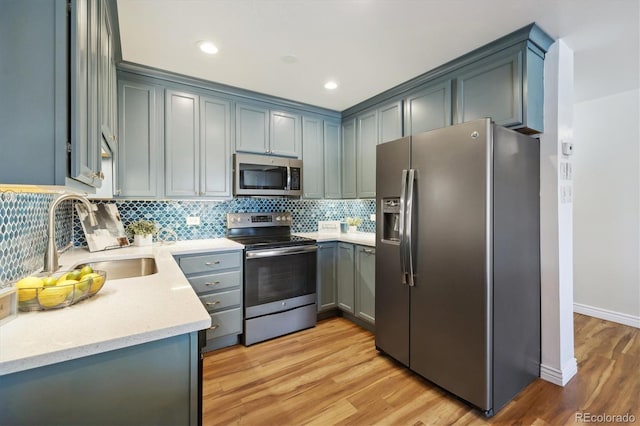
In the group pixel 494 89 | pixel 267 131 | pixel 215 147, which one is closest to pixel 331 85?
pixel 267 131

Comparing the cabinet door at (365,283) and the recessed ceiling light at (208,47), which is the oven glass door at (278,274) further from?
the recessed ceiling light at (208,47)

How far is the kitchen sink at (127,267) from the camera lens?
201 centimetres

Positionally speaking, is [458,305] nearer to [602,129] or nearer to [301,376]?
[301,376]

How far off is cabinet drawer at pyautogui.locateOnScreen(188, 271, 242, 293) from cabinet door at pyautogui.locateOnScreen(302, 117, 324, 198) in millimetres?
1292

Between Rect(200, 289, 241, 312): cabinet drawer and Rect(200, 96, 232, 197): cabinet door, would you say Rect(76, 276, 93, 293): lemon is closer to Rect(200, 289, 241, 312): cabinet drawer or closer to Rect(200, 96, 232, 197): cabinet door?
Rect(200, 289, 241, 312): cabinet drawer

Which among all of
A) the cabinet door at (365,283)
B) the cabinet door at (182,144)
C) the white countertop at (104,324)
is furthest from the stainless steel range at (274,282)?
the white countertop at (104,324)

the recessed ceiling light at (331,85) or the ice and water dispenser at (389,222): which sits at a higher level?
the recessed ceiling light at (331,85)

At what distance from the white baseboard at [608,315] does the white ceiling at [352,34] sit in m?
2.43

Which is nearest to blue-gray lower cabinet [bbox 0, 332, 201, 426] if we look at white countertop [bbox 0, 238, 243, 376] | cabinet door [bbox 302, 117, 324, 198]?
white countertop [bbox 0, 238, 243, 376]

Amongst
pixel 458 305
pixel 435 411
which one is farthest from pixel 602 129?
pixel 435 411

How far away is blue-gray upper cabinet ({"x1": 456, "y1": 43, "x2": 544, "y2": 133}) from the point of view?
2014 mm

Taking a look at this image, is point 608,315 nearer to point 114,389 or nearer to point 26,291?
point 114,389

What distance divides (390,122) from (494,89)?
1.06 m

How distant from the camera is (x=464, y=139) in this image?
6.00 feet
